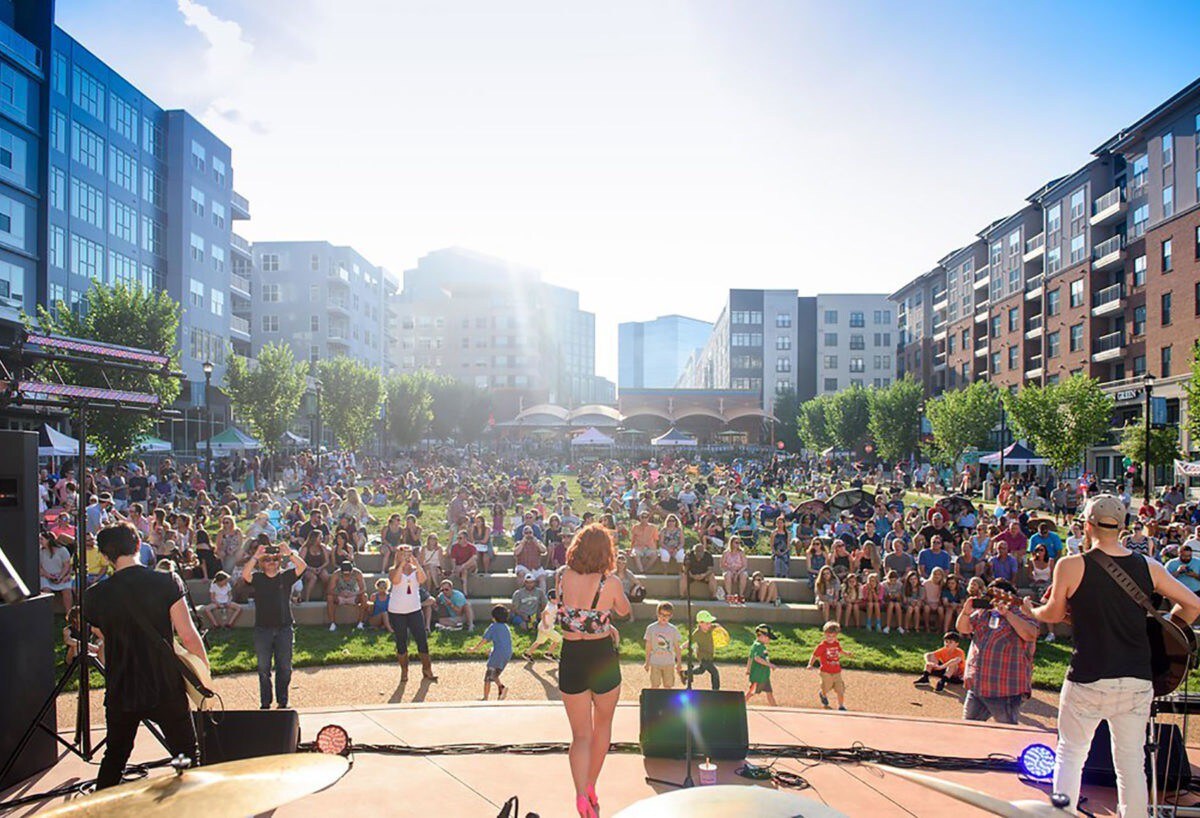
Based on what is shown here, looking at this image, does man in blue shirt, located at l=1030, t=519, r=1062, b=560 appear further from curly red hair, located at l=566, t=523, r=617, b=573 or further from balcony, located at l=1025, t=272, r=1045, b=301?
balcony, located at l=1025, t=272, r=1045, b=301

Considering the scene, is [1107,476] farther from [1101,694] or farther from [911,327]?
[1101,694]

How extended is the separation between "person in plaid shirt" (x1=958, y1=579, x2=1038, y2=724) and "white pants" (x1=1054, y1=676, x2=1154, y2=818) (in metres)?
3.46

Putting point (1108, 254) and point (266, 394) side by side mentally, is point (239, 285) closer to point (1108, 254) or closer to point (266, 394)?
point (266, 394)

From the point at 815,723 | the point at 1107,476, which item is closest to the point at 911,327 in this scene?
the point at 1107,476

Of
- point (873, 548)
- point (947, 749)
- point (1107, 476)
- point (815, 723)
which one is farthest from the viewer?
point (1107, 476)

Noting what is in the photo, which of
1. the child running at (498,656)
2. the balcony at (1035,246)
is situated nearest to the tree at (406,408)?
the balcony at (1035,246)

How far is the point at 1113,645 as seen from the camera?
4398mm

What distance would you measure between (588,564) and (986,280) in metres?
71.3

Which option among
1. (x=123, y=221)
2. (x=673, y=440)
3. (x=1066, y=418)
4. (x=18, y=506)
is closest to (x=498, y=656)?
(x=18, y=506)

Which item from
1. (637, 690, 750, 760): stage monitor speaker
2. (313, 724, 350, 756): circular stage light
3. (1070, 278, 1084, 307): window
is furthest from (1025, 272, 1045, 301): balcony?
(313, 724, 350, 756): circular stage light

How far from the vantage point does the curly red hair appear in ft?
16.7

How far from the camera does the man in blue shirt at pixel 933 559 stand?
1517cm

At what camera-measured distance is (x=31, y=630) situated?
5.89 meters

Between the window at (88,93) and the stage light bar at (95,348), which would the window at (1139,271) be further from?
the window at (88,93)
